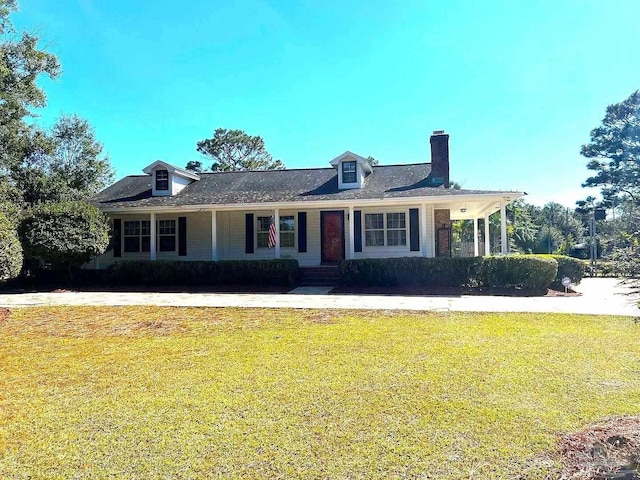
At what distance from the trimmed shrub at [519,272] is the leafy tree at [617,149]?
2737 centimetres

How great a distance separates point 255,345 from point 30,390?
2762mm

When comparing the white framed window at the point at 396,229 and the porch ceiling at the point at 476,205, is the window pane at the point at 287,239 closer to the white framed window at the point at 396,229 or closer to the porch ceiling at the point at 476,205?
the white framed window at the point at 396,229

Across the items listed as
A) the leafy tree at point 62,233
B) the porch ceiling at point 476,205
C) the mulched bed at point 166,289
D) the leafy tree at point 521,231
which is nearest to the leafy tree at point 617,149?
the leafy tree at point 521,231

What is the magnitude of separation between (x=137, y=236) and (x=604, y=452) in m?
18.1

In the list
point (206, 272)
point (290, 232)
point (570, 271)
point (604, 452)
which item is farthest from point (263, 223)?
point (604, 452)

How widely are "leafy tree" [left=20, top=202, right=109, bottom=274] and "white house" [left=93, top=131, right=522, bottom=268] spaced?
76.6 inches

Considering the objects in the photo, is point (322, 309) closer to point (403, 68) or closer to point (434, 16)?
point (434, 16)

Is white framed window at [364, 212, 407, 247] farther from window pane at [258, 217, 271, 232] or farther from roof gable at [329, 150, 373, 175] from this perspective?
window pane at [258, 217, 271, 232]

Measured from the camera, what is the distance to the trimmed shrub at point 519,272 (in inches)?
494

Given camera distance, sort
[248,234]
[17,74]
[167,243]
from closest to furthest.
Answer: [248,234], [167,243], [17,74]

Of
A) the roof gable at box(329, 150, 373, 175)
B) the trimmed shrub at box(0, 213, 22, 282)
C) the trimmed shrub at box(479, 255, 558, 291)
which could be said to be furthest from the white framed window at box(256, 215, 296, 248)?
the trimmed shrub at box(0, 213, 22, 282)

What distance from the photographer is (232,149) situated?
41.4 meters

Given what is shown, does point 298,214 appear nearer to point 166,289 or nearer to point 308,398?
point 166,289

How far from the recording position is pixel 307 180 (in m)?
18.4
